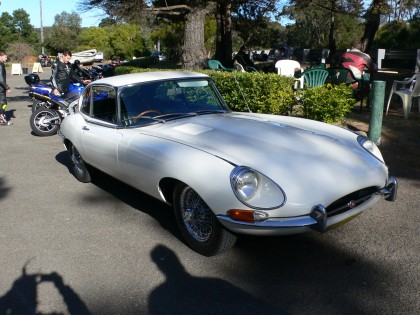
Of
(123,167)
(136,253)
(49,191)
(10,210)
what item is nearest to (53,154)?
(49,191)

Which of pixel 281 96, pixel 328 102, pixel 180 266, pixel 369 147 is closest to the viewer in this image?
pixel 180 266

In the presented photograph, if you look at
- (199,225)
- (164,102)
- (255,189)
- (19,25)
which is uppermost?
(19,25)

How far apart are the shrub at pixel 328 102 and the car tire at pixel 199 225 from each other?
4.34m

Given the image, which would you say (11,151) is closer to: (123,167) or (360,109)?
(123,167)

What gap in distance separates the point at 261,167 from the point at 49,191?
11.4 feet

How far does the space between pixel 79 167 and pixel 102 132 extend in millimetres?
1317

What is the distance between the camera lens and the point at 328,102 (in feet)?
24.0

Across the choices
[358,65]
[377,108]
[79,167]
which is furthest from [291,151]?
[358,65]

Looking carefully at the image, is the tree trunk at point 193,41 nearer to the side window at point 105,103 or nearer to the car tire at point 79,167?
the car tire at point 79,167

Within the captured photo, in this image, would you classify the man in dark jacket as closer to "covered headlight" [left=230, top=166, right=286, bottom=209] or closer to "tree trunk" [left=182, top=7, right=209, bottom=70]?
"tree trunk" [left=182, top=7, right=209, bottom=70]

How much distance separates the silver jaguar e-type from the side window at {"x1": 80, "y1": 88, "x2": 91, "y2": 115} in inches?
8.3

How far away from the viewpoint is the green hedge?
24.1 feet

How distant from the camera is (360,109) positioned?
9.30 m

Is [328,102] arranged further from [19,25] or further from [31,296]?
[19,25]
